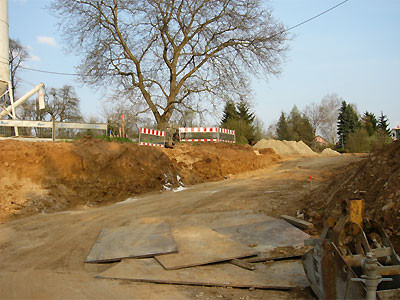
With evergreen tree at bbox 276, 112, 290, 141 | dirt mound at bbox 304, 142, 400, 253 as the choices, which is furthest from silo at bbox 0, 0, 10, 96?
evergreen tree at bbox 276, 112, 290, 141

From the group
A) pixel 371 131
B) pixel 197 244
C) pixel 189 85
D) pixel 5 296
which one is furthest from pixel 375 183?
pixel 371 131

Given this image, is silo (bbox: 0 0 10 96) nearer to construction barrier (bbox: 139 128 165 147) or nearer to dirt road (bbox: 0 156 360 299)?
construction barrier (bbox: 139 128 165 147)

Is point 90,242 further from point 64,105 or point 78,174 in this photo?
point 64,105

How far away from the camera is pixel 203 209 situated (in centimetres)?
1155

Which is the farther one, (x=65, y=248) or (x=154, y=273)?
(x=65, y=248)

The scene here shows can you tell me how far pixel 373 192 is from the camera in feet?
24.2

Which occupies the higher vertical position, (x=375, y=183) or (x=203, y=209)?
(x=375, y=183)

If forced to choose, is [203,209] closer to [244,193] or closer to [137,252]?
[244,193]

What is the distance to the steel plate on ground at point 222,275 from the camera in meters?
5.72

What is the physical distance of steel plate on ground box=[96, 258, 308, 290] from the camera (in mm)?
5723

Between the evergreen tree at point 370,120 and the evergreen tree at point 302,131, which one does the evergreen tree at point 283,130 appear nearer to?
the evergreen tree at point 302,131

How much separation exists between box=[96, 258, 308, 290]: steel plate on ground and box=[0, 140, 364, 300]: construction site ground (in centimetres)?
15

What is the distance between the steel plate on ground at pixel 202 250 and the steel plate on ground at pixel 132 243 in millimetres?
243

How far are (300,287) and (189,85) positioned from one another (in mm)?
24658
